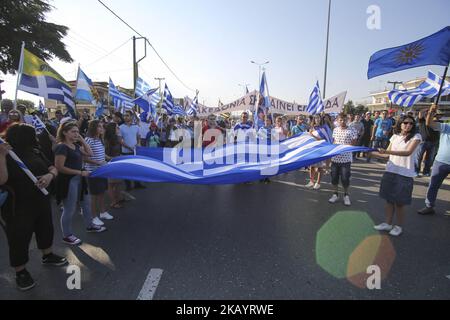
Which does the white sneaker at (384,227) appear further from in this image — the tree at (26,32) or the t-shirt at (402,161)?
the tree at (26,32)

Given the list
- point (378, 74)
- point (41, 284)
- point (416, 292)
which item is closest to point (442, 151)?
point (378, 74)

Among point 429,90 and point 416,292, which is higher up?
point 429,90

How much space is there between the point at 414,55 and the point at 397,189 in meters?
2.54

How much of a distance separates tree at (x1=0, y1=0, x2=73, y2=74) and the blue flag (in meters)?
24.6

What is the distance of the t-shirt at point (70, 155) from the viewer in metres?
3.65

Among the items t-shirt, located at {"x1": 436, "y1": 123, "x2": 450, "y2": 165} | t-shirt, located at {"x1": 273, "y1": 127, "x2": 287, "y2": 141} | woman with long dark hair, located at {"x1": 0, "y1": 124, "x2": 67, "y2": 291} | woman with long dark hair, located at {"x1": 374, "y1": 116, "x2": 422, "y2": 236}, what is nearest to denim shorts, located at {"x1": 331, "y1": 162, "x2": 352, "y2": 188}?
woman with long dark hair, located at {"x1": 374, "y1": 116, "x2": 422, "y2": 236}

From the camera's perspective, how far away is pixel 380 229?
4.49m

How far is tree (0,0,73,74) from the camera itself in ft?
70.2

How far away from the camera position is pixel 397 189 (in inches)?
168

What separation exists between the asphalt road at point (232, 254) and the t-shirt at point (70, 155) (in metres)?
1.12

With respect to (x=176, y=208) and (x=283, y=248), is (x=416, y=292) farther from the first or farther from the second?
(x=176, y=208)

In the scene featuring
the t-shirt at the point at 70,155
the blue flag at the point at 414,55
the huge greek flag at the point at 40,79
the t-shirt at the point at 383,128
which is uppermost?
the blue flag at the point at 414,55

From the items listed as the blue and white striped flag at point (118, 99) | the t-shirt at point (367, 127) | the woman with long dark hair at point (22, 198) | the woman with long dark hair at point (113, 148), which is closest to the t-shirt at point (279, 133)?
the woman with long dark hair at point (113, 148)
